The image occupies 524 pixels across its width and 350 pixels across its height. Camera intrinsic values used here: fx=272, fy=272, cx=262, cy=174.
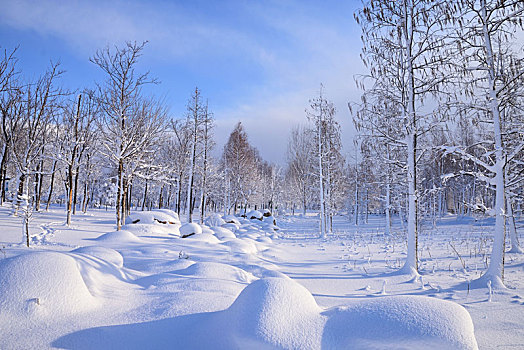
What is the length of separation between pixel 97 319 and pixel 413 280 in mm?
6066

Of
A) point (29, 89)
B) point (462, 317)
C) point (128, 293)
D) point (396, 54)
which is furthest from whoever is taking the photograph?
point (29, 89)

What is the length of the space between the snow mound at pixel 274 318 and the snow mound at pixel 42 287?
1.70 meters

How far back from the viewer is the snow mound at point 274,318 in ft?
7.86

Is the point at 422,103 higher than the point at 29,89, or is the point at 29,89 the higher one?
the point at 29,89

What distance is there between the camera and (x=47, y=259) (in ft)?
10.4

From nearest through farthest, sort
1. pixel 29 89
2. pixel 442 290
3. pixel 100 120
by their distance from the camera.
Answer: pixel 442 290, pixel 100 120, pixel 29 89

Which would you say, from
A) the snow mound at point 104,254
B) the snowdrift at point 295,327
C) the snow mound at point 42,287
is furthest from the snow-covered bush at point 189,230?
the snowdrift at point 295,327

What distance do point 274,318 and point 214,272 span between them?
256cm

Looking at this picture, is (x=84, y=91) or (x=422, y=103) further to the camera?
(x=84, y=91)

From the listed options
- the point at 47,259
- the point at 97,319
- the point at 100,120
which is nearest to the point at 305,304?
the point at 97,319

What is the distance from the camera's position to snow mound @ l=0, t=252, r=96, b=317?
277 centimetres

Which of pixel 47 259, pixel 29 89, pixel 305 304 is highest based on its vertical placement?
pixel 29 89

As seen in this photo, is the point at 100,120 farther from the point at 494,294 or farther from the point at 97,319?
the point at 494,294

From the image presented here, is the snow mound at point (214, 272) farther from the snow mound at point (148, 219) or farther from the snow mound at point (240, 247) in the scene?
the snow mound at point (148, 219)
